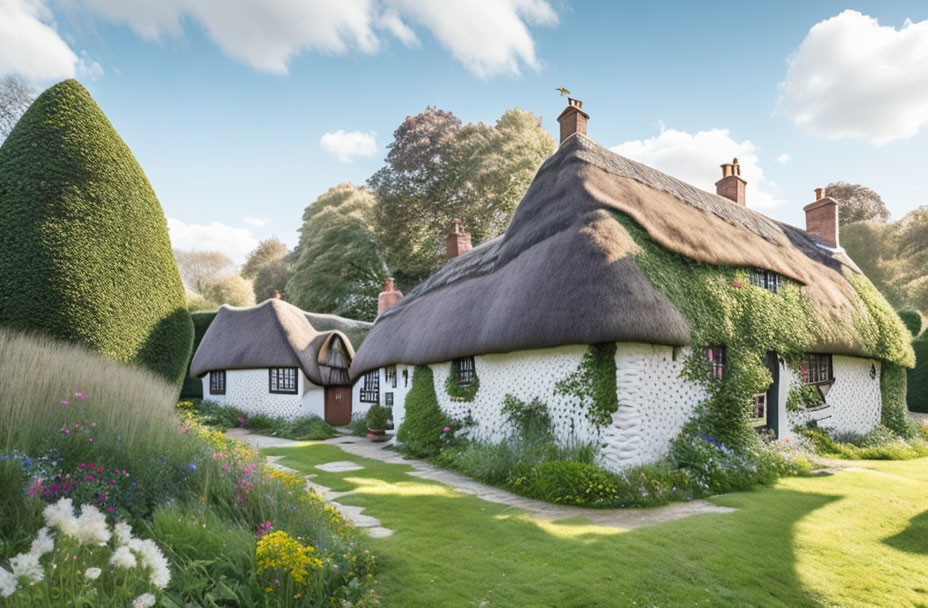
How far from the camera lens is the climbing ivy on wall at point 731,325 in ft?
29.7

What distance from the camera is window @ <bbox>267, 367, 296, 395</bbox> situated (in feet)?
62.6

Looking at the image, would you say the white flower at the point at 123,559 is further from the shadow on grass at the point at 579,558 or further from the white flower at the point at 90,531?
the shadow on grass at the point at 579,558

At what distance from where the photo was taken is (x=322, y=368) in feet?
63.6

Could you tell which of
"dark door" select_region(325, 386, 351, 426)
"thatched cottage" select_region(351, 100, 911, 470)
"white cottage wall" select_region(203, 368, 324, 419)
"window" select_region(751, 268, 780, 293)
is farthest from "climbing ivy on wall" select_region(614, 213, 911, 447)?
"dark door" select_region(325, 386, 351, 426)

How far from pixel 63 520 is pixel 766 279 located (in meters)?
12.5

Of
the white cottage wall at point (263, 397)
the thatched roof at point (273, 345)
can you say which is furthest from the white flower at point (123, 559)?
the white cottage wall at point (263, 397)

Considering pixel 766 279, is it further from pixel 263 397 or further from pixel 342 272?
pixel 342 272

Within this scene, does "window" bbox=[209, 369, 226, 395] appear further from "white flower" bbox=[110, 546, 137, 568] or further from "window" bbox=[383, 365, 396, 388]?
"white flower" bbox=[110, 546, 137, 568]

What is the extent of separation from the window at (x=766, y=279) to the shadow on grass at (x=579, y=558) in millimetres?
5272

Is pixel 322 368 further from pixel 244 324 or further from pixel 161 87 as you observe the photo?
pixel 161 87

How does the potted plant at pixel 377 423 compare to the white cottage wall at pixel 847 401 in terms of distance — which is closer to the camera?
the white cottage wall at pixel 847 401

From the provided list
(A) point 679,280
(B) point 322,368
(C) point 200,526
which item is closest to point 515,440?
(A) point 679,280

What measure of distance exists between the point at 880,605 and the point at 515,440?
5.91m

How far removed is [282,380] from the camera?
1925 centimetres
